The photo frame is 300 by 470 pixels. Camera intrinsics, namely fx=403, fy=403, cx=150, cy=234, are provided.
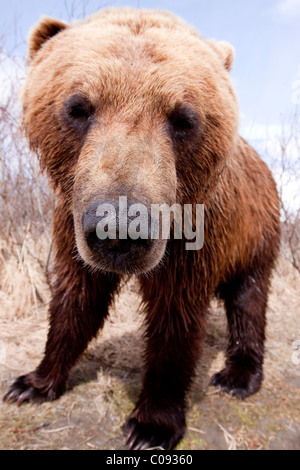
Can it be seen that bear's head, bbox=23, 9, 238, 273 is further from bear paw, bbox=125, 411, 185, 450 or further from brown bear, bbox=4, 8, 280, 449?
bear paw, bbox=125, 411, 185, 450

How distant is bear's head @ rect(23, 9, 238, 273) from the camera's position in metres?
1.83

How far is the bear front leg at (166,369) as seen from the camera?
279cm

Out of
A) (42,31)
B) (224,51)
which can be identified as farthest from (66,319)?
(224,51)

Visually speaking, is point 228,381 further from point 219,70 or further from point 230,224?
point 219,70

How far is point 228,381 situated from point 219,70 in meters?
2.63

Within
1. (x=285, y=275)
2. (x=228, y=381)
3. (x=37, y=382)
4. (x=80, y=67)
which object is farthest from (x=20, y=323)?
(x=285, y=275)

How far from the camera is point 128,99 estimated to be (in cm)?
199

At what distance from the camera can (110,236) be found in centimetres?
171

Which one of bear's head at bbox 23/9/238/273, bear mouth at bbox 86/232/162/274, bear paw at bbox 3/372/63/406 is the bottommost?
bear paw at bbox 3/372/63/406

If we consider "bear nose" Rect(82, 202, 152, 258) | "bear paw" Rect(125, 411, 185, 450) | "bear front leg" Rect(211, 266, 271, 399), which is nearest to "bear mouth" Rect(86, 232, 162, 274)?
"bear nose" Rect(82, 202, 152, 258)

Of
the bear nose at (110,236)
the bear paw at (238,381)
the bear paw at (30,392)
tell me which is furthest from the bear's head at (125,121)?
the bear paw at (238,381)

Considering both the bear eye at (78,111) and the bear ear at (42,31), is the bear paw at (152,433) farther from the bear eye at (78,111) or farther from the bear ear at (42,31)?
the bear ear at (42,31)

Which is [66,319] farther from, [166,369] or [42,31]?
[42,31]

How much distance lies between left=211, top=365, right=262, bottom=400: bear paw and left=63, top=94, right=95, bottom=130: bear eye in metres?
2.64
